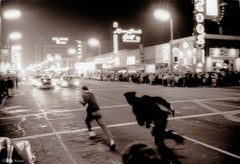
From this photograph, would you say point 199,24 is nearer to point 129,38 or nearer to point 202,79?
point 202,79

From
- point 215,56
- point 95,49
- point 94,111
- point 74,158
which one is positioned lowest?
point 74,158

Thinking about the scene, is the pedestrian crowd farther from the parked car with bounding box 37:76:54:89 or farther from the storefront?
the parked car with bounding box 37:76:54:89

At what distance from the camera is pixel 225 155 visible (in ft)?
21.3

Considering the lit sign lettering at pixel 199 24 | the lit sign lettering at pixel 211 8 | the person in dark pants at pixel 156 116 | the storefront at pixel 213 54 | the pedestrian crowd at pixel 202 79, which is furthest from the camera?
the storefront at pixel 213 54

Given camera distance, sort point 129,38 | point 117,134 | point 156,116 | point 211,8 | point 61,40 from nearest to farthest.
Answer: point 156,116, point 117,134, point 211,8, point 129,38, point 61,40

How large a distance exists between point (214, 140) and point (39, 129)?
5989 millimetres

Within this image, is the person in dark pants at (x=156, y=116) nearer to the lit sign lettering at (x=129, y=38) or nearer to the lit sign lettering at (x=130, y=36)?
the lit sign lettering at (x=130, y=36)

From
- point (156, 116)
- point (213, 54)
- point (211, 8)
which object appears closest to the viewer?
point (156, 116)

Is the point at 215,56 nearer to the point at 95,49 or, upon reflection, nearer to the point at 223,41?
Result: the point at 223,41

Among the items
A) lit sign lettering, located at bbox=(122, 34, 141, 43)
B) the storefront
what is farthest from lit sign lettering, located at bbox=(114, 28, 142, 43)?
the storefront

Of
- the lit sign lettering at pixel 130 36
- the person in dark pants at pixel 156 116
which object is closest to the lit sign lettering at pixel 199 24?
the lit sign lettering at pixel 130 36

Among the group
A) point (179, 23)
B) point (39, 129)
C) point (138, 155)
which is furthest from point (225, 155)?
point (179, 23)

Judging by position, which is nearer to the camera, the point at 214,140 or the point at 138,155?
the point at 138,155

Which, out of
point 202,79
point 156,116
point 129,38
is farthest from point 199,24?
point 156,116
